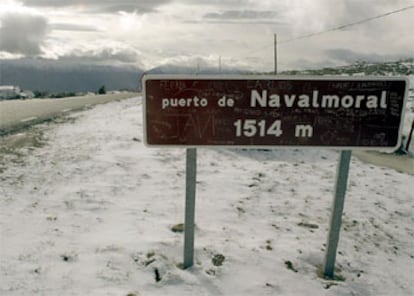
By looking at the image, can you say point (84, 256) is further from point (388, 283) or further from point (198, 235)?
point (388, 283)

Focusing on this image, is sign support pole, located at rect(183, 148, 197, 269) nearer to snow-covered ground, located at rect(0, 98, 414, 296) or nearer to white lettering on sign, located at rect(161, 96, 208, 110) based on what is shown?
snow-covered ground, located at rect(0, 98, 414, 296)

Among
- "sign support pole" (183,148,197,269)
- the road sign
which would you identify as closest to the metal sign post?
the road sign

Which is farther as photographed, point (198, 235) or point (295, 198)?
point (295, 198)

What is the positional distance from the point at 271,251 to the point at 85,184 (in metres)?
4.35

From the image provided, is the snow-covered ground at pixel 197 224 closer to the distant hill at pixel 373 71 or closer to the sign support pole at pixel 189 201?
the sign support pole at pixel 189 201

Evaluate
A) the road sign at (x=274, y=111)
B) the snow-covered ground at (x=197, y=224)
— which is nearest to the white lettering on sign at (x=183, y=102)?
the road sign at (x=274, y=111)

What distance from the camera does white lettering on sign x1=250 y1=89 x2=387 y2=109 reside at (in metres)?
4.36

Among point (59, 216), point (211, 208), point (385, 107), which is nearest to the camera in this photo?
point (385, 107)

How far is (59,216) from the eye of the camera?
6.34 meters

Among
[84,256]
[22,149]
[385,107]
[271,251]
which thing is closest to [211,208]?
[271,251]

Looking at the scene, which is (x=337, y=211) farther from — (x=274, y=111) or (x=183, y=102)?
(x=183, y=102)

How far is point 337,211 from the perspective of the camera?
4.77m

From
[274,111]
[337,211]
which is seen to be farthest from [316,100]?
[337,211]

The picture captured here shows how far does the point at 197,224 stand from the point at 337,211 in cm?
247
